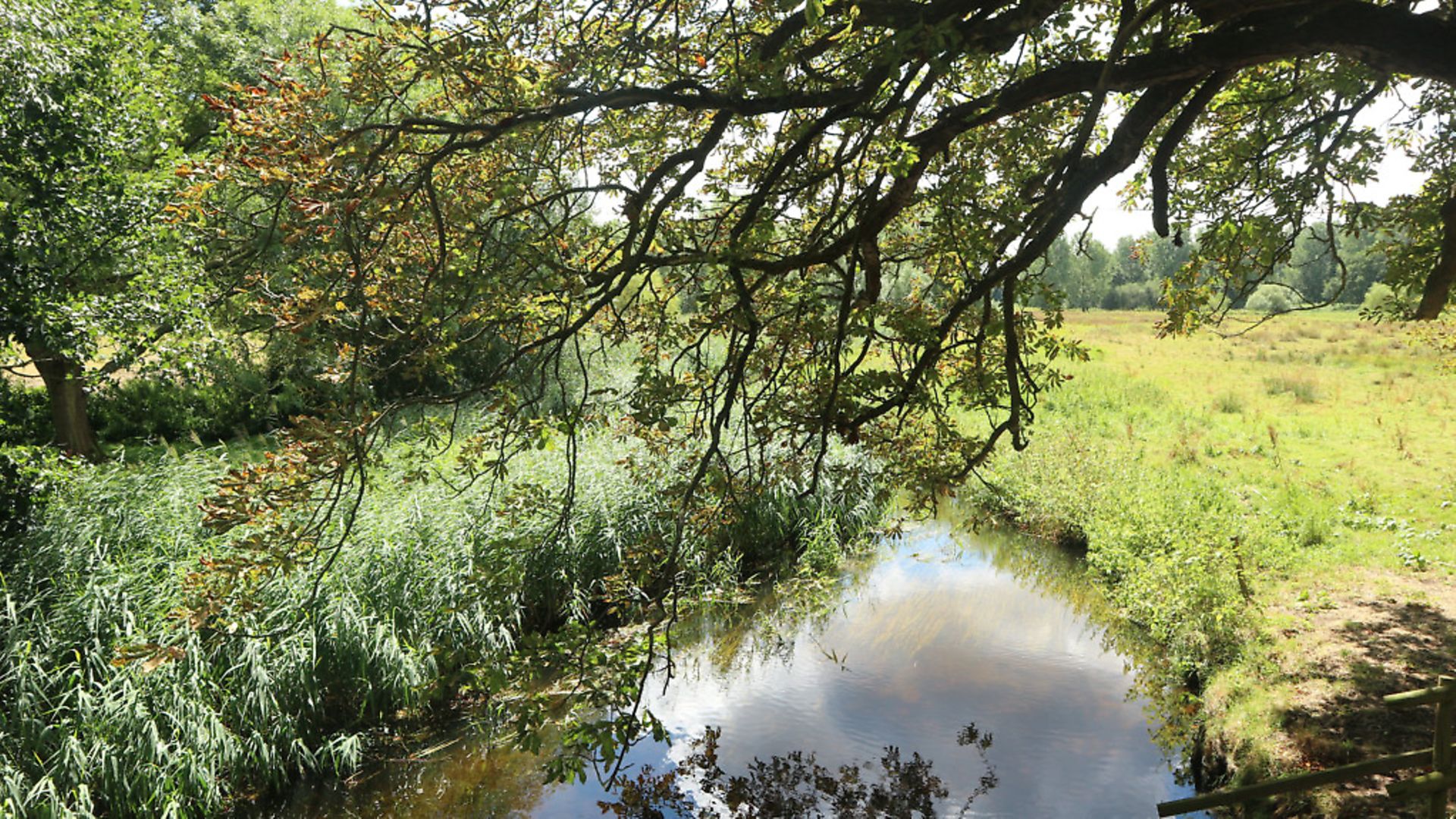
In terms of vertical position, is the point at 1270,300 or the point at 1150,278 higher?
the point at 1150,278

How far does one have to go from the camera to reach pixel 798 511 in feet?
33.3

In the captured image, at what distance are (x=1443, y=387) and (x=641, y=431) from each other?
18336 millimetres

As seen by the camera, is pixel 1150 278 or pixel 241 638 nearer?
pixel 241 638

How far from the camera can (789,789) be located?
586 centimetres

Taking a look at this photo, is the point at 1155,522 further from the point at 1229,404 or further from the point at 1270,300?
the point at 1270,300

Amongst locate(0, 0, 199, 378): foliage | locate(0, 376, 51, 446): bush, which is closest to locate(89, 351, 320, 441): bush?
locate(0, 376, 51, 446): bush

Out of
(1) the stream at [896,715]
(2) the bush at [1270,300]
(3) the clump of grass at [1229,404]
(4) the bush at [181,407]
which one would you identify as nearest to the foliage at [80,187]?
(1) the stream at [896,715]

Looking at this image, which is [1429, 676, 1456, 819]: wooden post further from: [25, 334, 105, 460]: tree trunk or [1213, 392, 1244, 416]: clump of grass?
[1213, 392, 1244, 416]: clump of grass

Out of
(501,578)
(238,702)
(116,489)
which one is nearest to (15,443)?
(116,489)

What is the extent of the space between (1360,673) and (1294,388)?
1365cm

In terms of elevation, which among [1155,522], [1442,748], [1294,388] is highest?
[1294,388]

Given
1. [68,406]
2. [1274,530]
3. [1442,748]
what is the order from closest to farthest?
[1442,748] < [1274,530] < [68,406]

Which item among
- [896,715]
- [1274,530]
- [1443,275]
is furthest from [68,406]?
[1274,530]

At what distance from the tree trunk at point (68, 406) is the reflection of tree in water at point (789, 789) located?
8.14 metres
